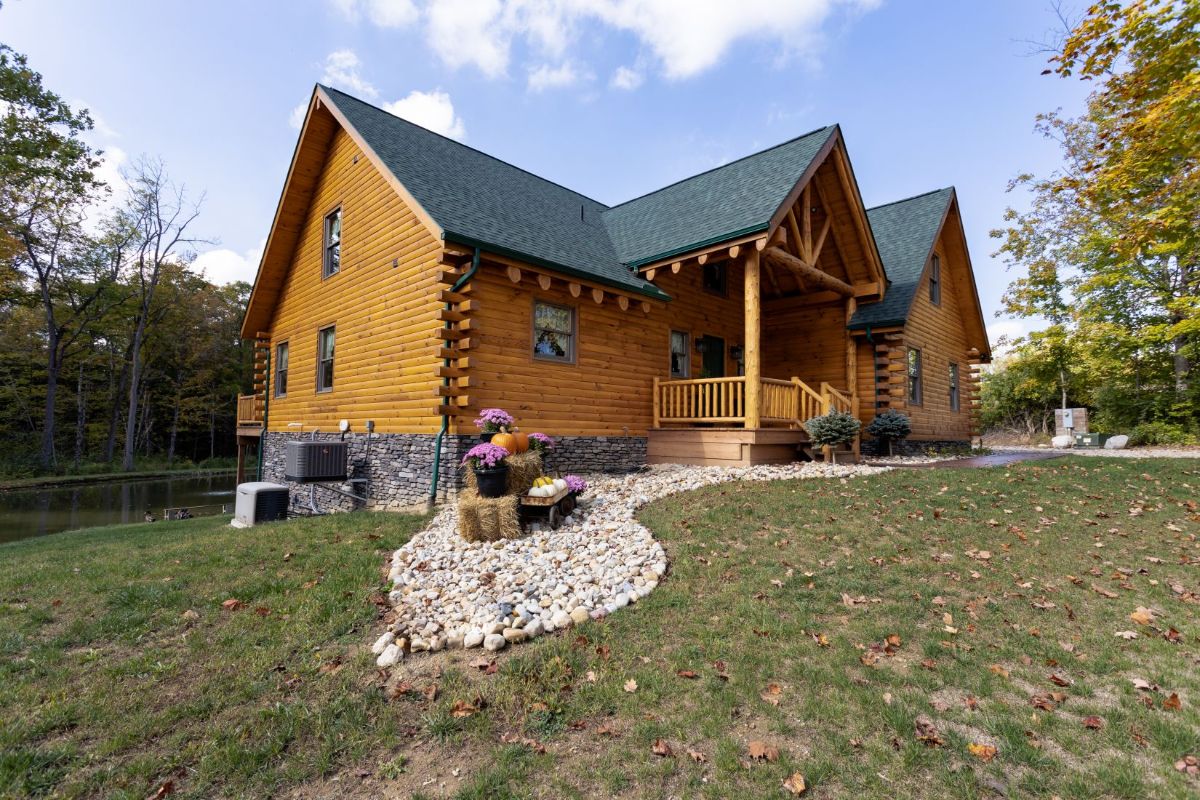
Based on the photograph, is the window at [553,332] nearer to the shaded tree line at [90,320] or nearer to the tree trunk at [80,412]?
the shaded tree line at [90,320]

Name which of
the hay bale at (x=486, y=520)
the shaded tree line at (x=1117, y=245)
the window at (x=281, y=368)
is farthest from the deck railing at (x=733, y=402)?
the window at (x=281, y=368)

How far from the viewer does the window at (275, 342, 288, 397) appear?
1486 cm

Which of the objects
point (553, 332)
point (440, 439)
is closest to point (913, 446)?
point (553, 332)

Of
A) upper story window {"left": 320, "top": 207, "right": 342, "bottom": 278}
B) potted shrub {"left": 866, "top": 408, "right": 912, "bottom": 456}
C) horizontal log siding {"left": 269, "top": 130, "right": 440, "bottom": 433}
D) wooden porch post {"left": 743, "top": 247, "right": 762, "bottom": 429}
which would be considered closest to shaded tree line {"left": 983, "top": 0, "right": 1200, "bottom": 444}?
wooden porch post {"left": 743, "top": 247, "right": 762, "bottom": 429}

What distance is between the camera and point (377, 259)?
35.8 feet

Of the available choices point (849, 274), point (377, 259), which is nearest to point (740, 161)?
point (849, 274)

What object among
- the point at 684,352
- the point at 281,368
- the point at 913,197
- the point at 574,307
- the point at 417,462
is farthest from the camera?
the point at 913,197

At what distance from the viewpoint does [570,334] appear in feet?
34.1

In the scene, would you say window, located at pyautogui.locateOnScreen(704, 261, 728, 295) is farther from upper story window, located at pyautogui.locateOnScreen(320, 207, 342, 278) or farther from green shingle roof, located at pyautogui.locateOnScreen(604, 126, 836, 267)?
upper story window, located at pyautogui.locateOnScreen(320, 207, 342, 278)

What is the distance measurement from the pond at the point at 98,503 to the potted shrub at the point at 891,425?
17488 mm

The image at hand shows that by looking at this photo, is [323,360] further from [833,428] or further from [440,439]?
[833,428]

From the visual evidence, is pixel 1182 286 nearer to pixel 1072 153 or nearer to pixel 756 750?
pixel 1072 153

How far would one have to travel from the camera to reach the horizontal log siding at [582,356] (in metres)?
9.16

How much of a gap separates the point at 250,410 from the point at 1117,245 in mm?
21378
